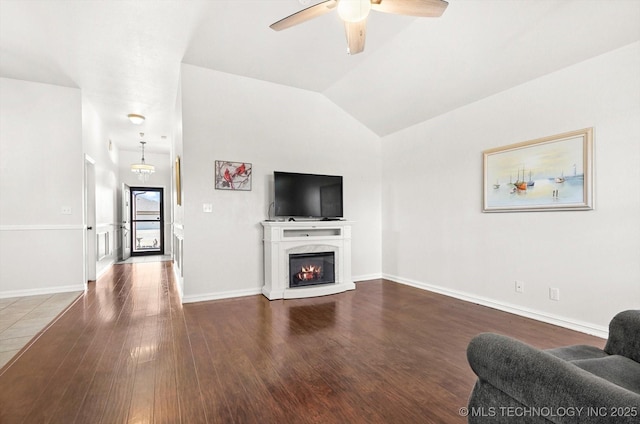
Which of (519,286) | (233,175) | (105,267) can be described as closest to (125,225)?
(105,267)

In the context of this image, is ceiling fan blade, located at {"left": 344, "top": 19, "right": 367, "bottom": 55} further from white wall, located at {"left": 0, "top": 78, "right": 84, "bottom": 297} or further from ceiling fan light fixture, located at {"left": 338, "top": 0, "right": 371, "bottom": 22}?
white wall, located at {"left": 0, "top": 78, "right": 84, "bottom": 297}

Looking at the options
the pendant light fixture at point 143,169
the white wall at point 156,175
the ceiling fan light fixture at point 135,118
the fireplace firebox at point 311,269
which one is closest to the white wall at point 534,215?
the fireplace firebox at point 311,269

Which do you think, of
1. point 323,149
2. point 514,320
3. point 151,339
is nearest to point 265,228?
point 323,149

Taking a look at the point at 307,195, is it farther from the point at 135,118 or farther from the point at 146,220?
the point at 146,220

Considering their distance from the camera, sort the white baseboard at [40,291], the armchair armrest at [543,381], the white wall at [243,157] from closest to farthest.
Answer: the armchair armrest at [543,381] < the white wall at [243,157] < the white baseboard at [40,291]

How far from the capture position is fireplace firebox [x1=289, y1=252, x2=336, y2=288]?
→ 4352 millimetres

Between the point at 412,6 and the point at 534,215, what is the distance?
251cm

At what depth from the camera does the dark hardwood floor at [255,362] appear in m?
1.78

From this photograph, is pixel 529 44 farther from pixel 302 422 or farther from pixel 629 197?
pixel 302 422

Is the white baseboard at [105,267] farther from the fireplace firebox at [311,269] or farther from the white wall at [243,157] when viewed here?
the fireplace firebox at [311,269]

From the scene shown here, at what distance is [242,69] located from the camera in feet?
13.8

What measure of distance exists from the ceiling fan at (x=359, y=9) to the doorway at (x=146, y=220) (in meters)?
8.26

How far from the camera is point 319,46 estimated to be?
3.68 meters

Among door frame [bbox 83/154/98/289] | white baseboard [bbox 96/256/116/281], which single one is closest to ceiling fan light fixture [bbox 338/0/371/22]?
door frame [bbox 83/154/98/289]
